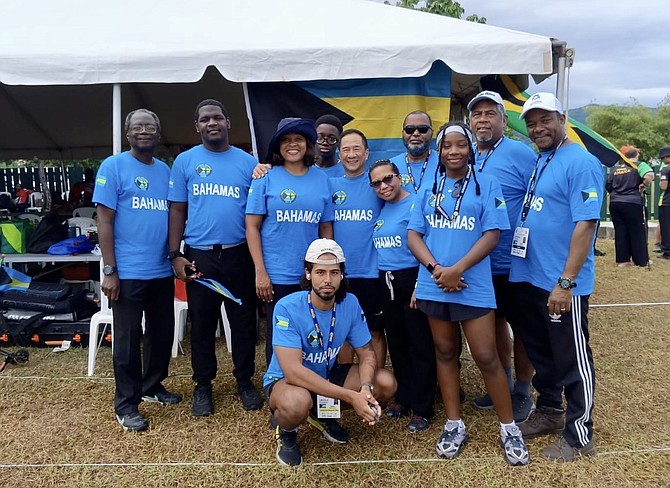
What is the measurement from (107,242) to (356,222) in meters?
1.40

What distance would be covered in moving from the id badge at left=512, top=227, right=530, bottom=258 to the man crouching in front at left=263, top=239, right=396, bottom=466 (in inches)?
34.5

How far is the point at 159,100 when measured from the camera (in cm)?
751

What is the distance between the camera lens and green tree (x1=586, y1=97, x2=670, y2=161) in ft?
84.7

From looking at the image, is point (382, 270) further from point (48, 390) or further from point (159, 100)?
point (159, 100)

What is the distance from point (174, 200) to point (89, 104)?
5.35m

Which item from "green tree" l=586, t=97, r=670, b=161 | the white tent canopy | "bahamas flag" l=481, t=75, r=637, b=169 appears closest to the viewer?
the white tent canopy

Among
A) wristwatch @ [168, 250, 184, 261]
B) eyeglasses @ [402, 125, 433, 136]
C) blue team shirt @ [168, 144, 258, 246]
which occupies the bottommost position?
wristwatch @ [168, 250, 184, 261]

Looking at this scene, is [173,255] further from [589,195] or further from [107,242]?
[589,195]

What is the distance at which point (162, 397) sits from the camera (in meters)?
3.62

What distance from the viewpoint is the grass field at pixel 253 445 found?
2.74 m

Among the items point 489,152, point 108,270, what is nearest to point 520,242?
point 489,152

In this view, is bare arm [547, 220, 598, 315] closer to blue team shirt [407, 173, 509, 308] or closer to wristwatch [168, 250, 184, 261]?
blue team shirt [407, 173, 509, 308]

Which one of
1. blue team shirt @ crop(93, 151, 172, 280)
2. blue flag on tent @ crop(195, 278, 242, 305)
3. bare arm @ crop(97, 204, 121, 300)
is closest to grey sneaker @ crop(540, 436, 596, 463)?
blue flag on tent @ crop(195, 278, 242, 305)

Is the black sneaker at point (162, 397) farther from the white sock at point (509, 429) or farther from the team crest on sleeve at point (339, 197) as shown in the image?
the white sock at point (509, 429)
